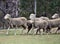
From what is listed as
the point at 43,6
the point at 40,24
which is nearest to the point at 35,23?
the point at 40,24

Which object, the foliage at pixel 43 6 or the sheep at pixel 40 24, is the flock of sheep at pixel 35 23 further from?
the foliage at pixel 43 6

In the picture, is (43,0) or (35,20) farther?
Result: (43,0)

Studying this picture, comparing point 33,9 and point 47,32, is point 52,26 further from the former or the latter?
point 33,9

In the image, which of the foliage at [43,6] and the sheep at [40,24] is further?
the foliage at [43,6]

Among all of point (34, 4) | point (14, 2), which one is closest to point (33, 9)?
point (34, 4)

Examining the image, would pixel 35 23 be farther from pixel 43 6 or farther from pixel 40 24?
pixel 43 6

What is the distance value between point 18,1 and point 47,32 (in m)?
9.69

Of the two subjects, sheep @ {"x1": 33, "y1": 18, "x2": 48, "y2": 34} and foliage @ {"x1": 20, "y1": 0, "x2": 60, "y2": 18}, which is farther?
foliage @ {"x1": 20, "y1": 0, "x2": 60, "y2": 18}

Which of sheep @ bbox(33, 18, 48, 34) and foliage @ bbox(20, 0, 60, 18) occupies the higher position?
sheep @ bbox(33, 18, 48, 34)

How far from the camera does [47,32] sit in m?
16.6

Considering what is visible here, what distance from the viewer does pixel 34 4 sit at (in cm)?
2495

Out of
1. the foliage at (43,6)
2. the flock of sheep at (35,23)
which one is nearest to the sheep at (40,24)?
the flock of sheep at (35,23)

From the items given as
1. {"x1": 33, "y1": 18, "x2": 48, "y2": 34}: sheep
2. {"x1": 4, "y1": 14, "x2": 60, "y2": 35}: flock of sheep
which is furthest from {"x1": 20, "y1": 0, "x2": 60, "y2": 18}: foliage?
{"x1": 33, "y1": 18, "x2": 48, "y2": 34}: sheep

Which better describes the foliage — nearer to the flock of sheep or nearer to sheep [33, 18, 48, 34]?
the flock of sheep
